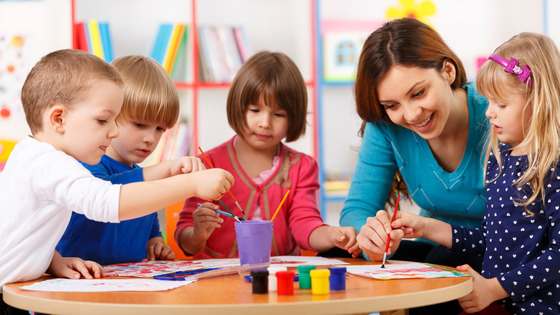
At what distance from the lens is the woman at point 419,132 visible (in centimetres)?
170

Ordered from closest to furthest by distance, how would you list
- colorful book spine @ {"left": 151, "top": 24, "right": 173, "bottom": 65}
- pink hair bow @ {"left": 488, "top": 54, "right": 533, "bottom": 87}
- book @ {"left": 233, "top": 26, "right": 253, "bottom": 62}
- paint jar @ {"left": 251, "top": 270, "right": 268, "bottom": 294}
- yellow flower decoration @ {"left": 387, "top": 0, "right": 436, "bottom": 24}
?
paint jar @ {"left": 251, "top": 270, "right": 268, "bottom": 294} → pink hair bow @ {"left": 488, "top": 54, "right": 533, "bottom": 87} → colorful book spine @ {"left": 151, "top": 24, "right": 173, "bottom": 65} → book @ {"left": 233, "top": 26, "right": 253, "bottom": 62} → yellow flower decoration @ {"left": 387, "top": 0, "right": 436, "bottom": 24}

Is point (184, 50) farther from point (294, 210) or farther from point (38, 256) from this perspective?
point (38, 256)

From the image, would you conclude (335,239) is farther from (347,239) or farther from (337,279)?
(337,279)

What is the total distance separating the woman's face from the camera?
Answer: 1.68 meters

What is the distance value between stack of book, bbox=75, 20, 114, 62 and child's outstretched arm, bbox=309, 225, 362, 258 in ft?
6.12

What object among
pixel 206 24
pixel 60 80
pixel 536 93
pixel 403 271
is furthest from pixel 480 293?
pixel 206 24

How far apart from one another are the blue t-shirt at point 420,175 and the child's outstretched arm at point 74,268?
74 cm

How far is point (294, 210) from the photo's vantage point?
1942 mm

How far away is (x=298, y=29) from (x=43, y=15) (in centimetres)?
141

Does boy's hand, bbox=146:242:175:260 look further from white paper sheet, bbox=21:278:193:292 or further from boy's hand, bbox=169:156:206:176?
white paper sheet, bbox=21:278:193:292

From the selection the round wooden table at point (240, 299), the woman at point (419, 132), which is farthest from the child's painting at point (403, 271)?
the woman at point (419, 132)

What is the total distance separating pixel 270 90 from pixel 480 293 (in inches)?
35.9

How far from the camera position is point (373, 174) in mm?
1952

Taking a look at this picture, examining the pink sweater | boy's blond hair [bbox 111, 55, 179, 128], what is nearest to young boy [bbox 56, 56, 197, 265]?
boy's blond hair [bbox 111, 55, 179, 128]
